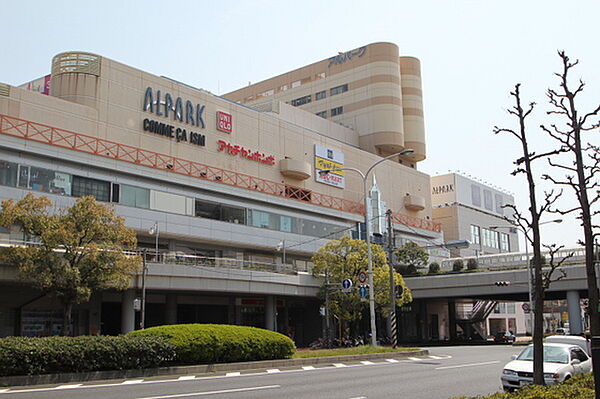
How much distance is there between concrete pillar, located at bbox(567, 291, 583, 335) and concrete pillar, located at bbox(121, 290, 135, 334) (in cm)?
3284

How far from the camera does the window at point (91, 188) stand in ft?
134

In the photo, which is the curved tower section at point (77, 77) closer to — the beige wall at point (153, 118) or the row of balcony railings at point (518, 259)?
the beige wall at point (153, 118)

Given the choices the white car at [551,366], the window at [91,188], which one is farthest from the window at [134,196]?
the white car at [551,366]

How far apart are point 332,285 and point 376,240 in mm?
20168

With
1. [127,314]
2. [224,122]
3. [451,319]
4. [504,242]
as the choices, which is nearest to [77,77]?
[224,122]

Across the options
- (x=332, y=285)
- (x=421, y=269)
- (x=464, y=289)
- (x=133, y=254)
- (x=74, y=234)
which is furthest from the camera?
(x=421, y=269)

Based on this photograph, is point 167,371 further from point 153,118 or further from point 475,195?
point 475,195

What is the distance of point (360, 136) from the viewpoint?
78250 millimetres

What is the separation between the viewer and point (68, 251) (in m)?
30.6

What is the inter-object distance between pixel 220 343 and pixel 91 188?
902 inches

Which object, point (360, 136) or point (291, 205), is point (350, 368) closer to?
point (291, 205)

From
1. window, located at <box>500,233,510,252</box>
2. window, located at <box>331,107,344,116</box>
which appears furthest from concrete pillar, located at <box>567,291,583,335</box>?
window, located at <box>500,233,510,252</box>

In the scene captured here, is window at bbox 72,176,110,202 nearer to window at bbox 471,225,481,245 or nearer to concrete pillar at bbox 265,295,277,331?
concrete pillar at bbox 265,295,277,331

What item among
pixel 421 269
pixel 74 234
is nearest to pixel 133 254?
pixel 74 234
